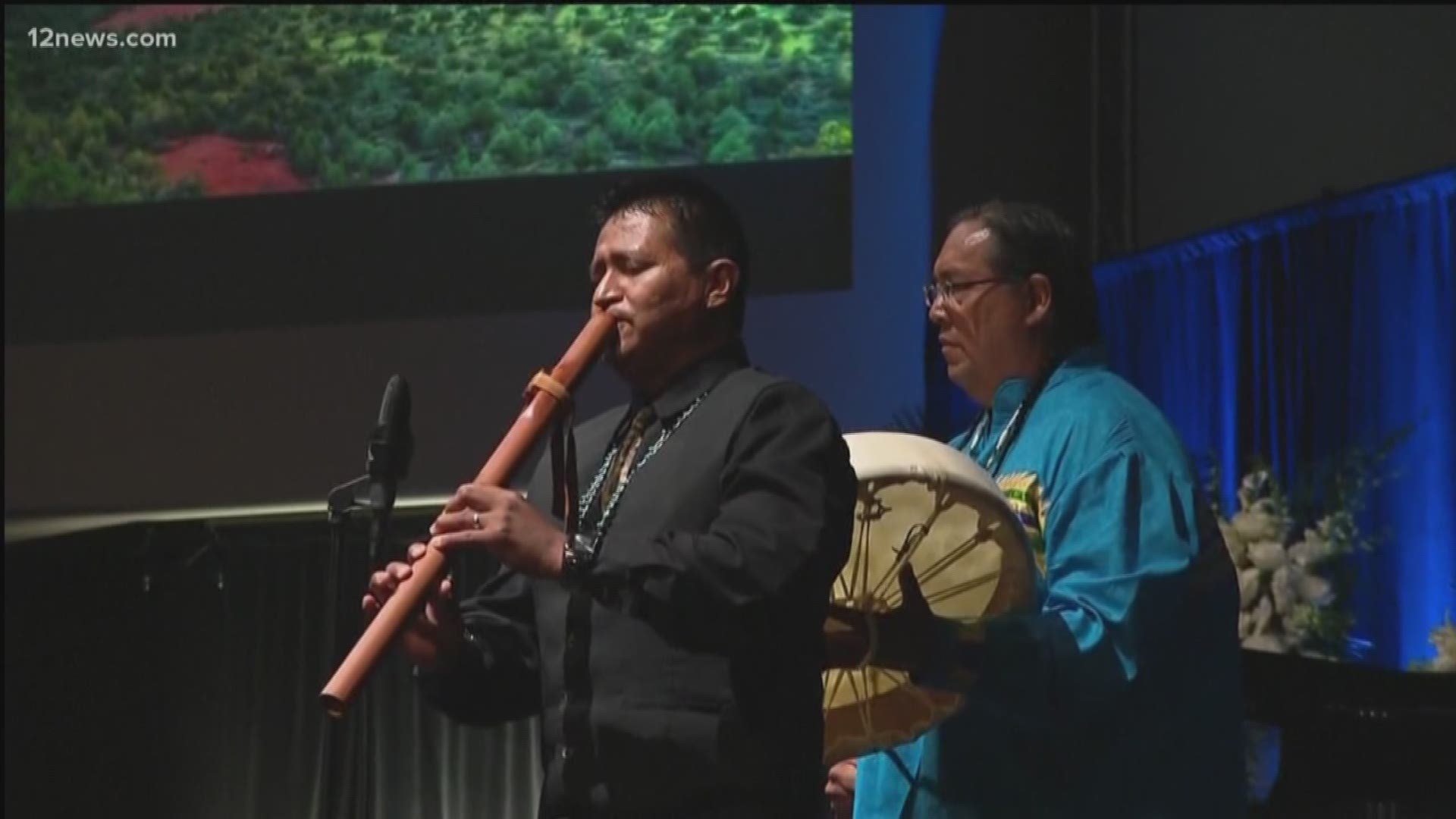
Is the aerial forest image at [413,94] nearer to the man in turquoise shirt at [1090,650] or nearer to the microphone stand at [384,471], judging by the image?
the man in turquoise shirt at [1090,650]

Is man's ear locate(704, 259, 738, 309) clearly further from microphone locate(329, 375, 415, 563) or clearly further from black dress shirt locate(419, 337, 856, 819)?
microphone locate(329, 375, 415, 563)

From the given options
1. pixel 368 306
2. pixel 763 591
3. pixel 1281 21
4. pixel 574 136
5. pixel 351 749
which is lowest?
pixel 351 749

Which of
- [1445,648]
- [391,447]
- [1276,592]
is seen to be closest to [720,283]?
[391,447]

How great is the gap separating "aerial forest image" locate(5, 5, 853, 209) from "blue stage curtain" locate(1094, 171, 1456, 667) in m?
1.16

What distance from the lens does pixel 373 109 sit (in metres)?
6.54

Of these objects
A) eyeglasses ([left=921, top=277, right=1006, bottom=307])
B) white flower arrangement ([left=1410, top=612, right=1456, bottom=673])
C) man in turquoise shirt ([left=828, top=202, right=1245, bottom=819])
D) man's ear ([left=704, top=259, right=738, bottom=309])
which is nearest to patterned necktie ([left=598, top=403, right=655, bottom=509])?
man's ear ([left=704, top=259, right=738, bottom=309])

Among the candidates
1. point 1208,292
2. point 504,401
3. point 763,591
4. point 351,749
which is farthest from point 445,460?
point 763,591

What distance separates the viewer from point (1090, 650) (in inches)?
121

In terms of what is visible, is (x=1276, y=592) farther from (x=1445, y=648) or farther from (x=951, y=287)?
(x=951, y=287)

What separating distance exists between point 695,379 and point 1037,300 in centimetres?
85

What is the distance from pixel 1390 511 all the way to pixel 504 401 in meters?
2.53

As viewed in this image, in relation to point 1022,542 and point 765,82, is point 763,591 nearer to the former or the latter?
point 1022,542

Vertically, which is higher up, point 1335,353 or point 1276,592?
point 1335,353

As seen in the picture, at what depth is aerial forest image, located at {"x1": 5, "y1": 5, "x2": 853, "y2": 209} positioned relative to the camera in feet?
21.5
